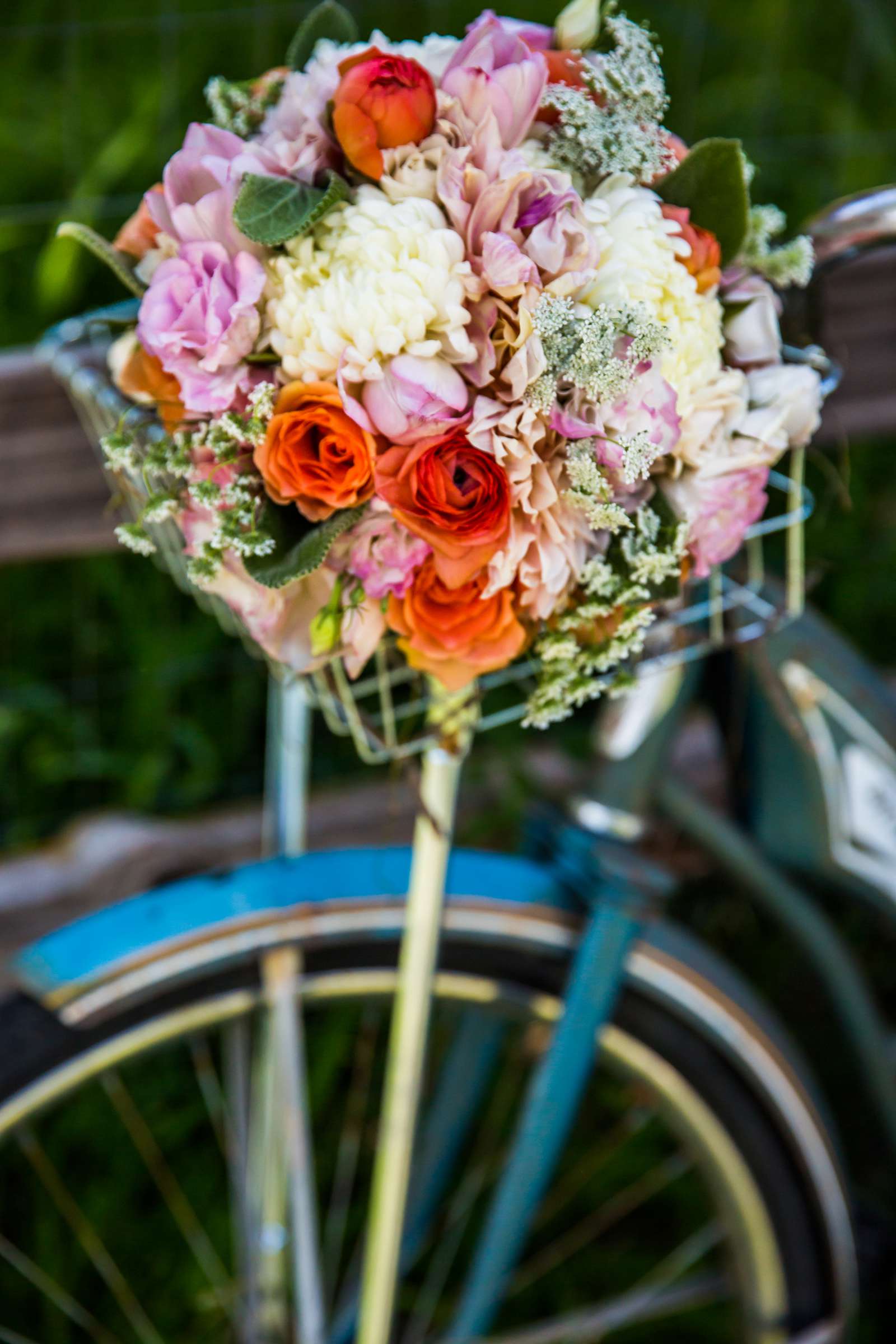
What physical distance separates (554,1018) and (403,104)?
30.2 inches

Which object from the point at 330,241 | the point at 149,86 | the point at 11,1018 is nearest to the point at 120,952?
the point at 11,1018

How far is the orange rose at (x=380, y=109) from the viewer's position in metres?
0.65

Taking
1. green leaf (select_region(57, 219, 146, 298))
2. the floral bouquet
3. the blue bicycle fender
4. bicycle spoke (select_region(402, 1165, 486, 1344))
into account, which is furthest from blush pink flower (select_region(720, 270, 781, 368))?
bicycle spoke (select_region(402, 1165, 486, 1344))

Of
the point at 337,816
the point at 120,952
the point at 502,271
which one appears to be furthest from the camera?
the point at 337,816

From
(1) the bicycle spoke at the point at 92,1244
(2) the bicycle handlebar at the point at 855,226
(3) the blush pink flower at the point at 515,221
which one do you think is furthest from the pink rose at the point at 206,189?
(1) the bicycle spoke at the point at 92,1244

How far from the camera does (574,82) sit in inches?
27.6

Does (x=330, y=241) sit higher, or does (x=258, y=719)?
(x=330, y=241)

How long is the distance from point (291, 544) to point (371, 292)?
0.45ft

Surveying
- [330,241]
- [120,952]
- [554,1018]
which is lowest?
[554,1018]

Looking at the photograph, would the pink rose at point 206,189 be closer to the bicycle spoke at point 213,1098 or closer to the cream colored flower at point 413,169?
the cream colored flower at point 413,169

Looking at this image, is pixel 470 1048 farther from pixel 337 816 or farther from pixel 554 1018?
pixel 337 816

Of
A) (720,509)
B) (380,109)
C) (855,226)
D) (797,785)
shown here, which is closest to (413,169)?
(380,109)

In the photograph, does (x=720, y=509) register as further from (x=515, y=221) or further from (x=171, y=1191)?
(x=171, y=1191)

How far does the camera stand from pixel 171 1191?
1.56m
